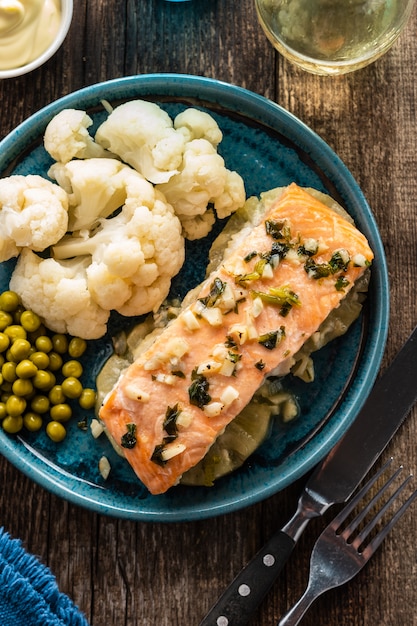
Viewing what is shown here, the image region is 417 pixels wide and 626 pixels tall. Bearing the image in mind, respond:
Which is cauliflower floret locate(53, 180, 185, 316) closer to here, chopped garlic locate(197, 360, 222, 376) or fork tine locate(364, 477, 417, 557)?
chopped garlic locate(197, 360, 222, 376)

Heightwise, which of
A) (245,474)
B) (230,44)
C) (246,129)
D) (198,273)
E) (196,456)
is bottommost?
(245,474)

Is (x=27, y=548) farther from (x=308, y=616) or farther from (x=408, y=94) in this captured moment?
(x=408, y=94)

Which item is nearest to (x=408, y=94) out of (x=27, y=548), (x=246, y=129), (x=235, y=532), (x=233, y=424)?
(x=246, y=129)

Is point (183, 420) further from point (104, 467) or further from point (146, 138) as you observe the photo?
point (146, 138)

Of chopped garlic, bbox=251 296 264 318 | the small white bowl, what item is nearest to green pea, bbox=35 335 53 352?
chopped garlic, bbox=251 296 264 318

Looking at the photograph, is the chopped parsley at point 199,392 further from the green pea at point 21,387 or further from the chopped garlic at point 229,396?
the green pea at point 21,387

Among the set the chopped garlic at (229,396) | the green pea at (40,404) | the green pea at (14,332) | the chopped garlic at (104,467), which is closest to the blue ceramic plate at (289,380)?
the chopped garlic at (104,467)
